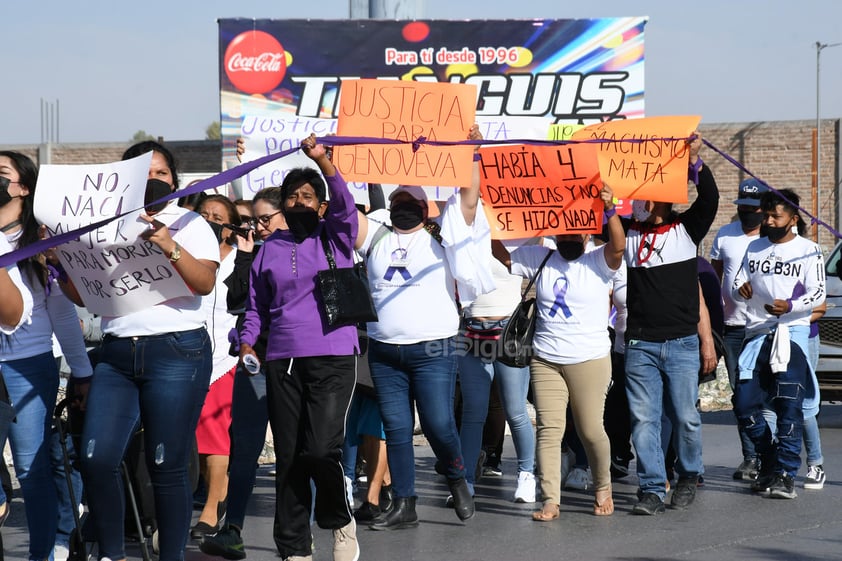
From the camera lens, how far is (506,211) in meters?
7.38

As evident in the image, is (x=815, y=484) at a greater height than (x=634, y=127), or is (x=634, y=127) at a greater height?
(x=634, y=127)

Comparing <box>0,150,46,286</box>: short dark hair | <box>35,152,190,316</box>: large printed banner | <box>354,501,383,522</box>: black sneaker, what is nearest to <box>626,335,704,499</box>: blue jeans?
<box>354,501,383,522</box>: black sneaker

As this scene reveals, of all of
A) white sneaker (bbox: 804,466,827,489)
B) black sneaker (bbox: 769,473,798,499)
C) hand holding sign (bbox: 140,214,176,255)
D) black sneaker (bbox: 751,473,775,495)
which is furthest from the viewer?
white sneaker (bbox: 804,466,827,489)

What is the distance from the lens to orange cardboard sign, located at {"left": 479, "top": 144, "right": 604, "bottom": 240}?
7.18 meters

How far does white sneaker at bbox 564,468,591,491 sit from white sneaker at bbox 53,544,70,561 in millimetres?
3809

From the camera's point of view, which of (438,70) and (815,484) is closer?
(815,484)

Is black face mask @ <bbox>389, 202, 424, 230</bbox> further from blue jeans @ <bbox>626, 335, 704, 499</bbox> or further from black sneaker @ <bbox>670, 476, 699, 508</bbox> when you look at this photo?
black sneaker @ <bbox>670, 476, 699, 508</bbox>

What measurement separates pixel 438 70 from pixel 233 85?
3.23 metres

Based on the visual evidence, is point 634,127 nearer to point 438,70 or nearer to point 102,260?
point 102,260

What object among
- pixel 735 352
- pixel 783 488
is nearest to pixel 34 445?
pixel 783 488

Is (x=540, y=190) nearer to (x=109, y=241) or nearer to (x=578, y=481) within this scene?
(x=578, y=481)

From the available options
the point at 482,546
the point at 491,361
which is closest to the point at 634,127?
the point at 491,361

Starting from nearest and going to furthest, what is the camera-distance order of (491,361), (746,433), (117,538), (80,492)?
(117,538), (80,492), (491,361), (746,433)

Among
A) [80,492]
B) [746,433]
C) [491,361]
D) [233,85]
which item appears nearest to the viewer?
[80,492]
